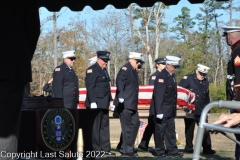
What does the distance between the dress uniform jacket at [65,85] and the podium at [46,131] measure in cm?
428

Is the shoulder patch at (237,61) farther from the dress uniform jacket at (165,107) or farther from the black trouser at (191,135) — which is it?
the black trouser at (191,135)

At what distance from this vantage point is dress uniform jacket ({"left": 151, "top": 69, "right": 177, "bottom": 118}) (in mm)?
10953

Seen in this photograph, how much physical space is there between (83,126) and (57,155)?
0.60 m

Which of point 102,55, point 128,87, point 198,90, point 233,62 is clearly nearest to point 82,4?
point 233,62

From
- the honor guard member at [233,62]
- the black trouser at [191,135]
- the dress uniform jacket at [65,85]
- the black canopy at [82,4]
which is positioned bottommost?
the black trouser at [191,135]

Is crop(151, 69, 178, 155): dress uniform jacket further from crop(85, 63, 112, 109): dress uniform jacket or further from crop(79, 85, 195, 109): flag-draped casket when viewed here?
crop(85, 63, 112, 109): dress uniform jacket

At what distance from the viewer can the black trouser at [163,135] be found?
11062 millimetres

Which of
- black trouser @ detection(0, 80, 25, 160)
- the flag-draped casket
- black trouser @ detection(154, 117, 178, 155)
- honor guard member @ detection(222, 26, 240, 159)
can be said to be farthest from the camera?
the flag-draped casket

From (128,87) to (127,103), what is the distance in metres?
0.32

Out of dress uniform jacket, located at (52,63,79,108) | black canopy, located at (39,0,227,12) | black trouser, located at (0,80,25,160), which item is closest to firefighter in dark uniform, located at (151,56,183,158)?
dress uniform jacket, located at (52,63,79,108)

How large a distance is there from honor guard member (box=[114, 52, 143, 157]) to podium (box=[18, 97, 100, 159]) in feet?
11.9

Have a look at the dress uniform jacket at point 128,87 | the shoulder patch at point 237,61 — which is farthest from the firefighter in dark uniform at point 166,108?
the shoulder patch at point 237,61

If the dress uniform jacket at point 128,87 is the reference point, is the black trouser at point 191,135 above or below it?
below

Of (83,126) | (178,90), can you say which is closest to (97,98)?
(178,90)
